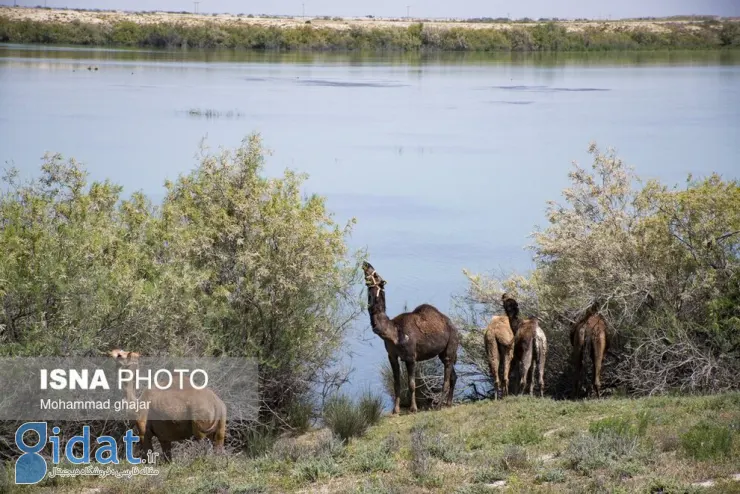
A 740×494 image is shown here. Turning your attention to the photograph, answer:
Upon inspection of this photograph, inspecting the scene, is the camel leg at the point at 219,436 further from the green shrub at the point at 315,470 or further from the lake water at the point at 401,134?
the lake water at the point at 401,134

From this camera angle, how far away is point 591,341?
17141mm

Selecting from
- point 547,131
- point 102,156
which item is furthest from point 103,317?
point 547,131

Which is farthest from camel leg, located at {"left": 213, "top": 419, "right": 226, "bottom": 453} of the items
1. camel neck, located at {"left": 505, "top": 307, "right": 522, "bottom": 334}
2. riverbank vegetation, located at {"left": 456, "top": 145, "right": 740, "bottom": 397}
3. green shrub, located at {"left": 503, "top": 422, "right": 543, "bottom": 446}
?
riverbank vegetation, located at {"left": 456, "top": 145, "right": 740, "bottom": 397}

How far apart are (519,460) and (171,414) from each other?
4.47 metres

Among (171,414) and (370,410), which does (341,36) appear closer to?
(370,410)

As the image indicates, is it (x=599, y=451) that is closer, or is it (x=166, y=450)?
(x=599, y=451)

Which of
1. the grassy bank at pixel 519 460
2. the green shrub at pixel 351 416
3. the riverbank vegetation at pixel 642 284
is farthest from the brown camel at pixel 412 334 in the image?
the grassy bank at pixel 519 460

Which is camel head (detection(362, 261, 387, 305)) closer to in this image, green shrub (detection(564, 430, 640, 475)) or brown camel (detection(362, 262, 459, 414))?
brown camel (detection(362, 262, 459, 414))

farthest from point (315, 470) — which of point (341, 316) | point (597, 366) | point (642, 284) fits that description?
point (642, 284)

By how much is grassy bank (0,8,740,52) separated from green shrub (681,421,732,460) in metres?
125

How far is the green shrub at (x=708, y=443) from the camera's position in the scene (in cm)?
1120

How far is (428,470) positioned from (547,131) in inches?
1999

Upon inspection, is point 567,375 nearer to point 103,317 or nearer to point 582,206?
point 582,206

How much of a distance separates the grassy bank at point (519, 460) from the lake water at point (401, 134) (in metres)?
7.37
